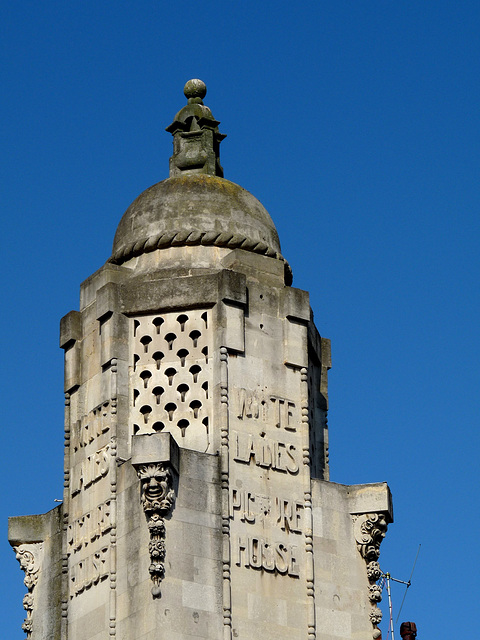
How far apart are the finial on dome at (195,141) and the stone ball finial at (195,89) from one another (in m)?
0.19

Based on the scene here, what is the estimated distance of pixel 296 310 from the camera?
1720 inches

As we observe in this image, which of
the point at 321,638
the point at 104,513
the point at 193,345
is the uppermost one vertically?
the point at 193,345

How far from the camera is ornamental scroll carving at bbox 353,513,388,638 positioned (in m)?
42.2

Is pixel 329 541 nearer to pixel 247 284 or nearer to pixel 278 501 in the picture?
pixel 278 501

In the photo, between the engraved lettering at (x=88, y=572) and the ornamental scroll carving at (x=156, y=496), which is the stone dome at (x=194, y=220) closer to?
the ornamental scroll carving at (x=156, y=496)

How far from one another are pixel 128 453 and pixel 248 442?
2.55 metres

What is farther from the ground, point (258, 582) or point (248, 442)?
point (248, 442)

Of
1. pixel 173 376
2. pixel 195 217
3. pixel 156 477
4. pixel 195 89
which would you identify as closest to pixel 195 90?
pixel 195 89

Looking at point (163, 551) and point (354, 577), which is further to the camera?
point (354, 577)

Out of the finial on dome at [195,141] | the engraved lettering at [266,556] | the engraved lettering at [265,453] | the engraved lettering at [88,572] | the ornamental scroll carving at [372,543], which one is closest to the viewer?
the engraved lettering at [266,556]

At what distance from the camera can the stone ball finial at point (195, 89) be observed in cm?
4803

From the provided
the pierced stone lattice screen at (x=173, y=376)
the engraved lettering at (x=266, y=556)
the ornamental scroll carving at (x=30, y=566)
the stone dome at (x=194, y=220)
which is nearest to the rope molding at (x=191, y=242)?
the stone dome at (x=194, y=220)

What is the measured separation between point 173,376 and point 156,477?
309cm

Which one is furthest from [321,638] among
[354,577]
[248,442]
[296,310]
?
[296,310]
